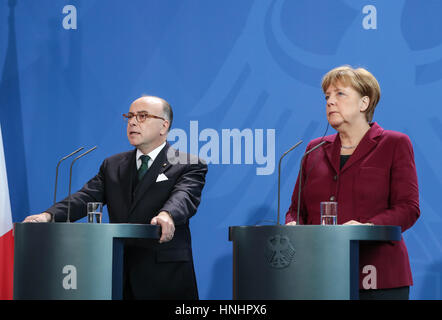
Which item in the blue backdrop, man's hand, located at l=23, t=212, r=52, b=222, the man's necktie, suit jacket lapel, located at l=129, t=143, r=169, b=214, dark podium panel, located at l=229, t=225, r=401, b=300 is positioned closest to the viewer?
dark podium panel, located at l=229, t=225, r=401, b=300

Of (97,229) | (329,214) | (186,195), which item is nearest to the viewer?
(97,229)

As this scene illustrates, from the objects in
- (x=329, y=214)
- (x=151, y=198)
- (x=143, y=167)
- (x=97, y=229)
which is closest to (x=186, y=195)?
(x=151, y=198)

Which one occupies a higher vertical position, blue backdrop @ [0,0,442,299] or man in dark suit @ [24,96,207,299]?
blue backdrop @ [0,0,442,299]

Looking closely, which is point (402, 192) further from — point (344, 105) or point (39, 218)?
point (39, 218)

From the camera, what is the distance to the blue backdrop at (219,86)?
12.6 feet

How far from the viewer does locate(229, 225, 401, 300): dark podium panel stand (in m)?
2.17

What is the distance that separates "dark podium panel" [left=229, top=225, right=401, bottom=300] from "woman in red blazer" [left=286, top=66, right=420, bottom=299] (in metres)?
0.22

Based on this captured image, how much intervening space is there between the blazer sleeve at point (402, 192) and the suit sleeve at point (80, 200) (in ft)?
4.82

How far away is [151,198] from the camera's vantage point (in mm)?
3047

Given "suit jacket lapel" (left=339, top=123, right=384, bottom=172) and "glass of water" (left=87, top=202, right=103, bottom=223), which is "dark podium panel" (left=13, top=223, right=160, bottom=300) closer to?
"glass of water" (left=87, top=202, right=103, bottom=223)

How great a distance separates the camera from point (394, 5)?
390 centimetres

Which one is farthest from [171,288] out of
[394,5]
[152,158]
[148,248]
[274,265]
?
[394,5]

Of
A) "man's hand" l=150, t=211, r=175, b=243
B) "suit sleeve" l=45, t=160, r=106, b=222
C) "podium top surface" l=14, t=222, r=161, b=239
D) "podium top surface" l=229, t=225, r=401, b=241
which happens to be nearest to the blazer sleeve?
"podium top surface" l=229, t=225, r=401, b=241

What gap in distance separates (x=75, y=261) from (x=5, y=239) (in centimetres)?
174
